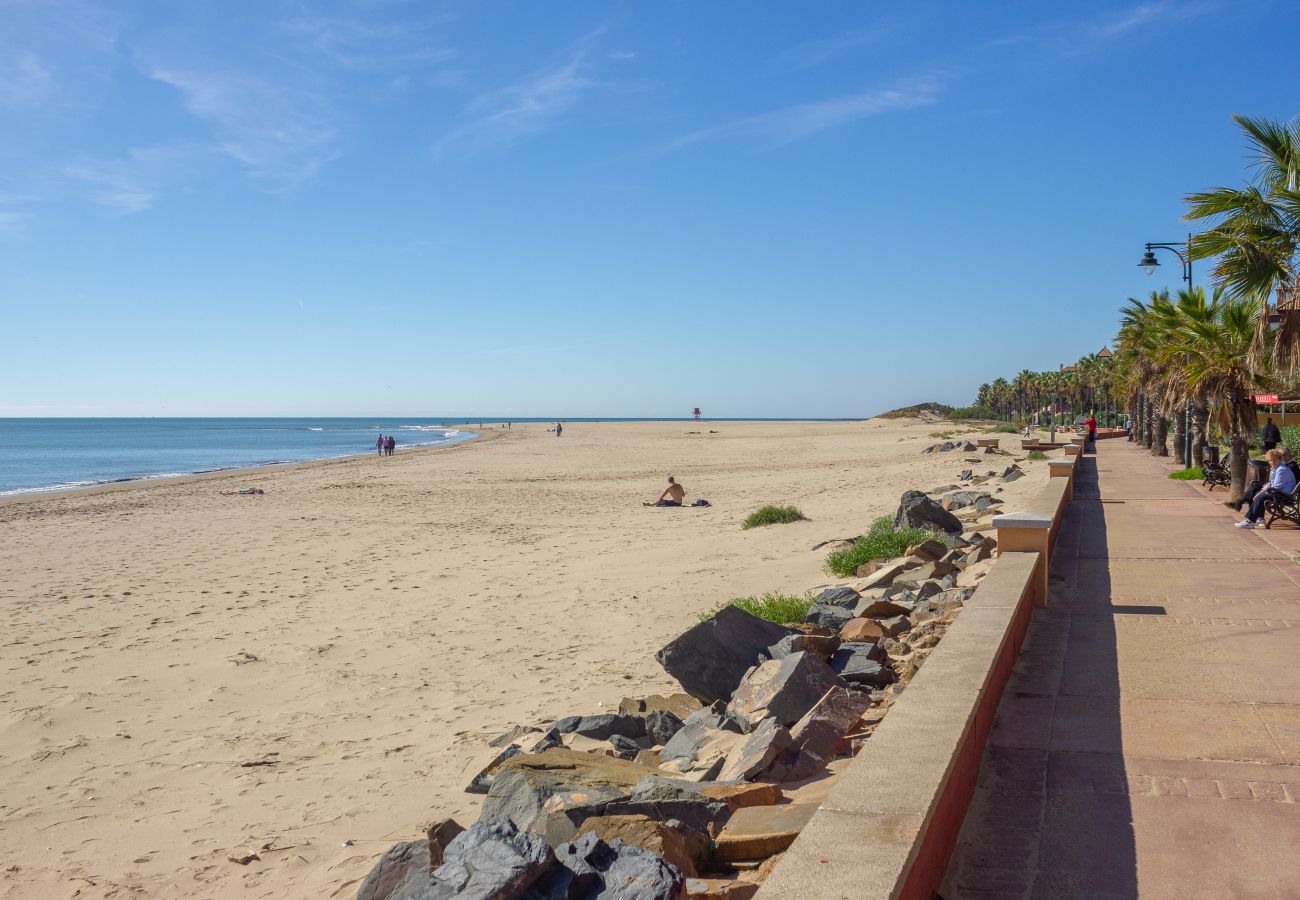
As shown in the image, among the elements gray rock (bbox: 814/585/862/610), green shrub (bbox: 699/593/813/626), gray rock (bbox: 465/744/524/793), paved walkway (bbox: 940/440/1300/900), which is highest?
paved walkway (bbox: 940/440/1300/900)

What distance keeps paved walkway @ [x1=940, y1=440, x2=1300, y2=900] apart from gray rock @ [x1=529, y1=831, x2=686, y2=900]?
42.1 inches

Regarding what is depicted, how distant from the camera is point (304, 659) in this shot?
10008 millimetres

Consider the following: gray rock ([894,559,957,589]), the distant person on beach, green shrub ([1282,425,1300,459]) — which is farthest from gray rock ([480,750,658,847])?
green shrub ([1282,425,1300,459])

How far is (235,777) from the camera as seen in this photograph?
6.81m

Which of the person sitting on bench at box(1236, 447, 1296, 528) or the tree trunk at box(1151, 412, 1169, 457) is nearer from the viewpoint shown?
the person sitting on bench at box(1236, 447, 1296, 528)

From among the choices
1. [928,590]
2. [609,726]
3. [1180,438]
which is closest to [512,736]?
[609,726]

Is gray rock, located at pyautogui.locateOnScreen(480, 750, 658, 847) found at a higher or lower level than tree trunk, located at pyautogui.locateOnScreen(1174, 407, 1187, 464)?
lower

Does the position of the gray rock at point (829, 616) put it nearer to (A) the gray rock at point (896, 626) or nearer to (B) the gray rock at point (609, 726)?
(A) the gray rock at point (896, 626)

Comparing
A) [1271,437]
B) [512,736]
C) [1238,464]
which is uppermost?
[1271,437]

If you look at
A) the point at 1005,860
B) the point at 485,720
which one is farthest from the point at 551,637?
the point at 1005,860

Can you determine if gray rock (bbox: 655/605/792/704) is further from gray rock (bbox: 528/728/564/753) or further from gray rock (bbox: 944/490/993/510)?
gray rock (bbox: 944/490/993/510)

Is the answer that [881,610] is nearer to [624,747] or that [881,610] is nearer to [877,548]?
[624,747]

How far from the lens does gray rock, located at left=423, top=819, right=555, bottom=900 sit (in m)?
3.19

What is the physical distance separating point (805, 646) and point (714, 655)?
72 centimetres
